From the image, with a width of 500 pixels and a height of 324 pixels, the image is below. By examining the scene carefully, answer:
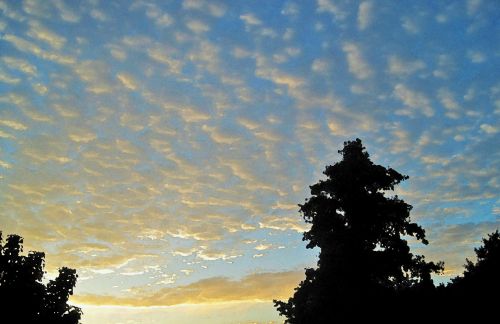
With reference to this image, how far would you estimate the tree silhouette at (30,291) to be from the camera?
18.6m

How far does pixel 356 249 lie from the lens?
21.1 meters

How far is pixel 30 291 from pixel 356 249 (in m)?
19.1

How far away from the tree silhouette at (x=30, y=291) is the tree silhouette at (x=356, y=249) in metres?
14.3

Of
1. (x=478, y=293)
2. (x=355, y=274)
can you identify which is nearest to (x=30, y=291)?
(x=355, y=274)

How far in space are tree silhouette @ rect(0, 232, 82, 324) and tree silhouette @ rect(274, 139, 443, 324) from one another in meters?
14.3

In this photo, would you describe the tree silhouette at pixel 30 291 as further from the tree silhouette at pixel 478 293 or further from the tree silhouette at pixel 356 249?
the tree silhouette at pixel 478 293

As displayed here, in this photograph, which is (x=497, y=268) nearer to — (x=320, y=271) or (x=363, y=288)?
(x=363, y=288)

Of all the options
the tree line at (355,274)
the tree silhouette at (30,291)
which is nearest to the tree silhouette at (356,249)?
the tree line at (355,274)

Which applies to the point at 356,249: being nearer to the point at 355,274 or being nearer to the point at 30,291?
the point at 355,274

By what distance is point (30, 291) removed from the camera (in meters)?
19.4

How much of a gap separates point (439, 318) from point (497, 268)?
4.38 meters

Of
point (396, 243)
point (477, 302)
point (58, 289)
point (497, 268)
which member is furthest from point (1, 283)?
point (497, 268)

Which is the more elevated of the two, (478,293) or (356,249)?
(356,249)

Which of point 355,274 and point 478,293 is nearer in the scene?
point 478,293
